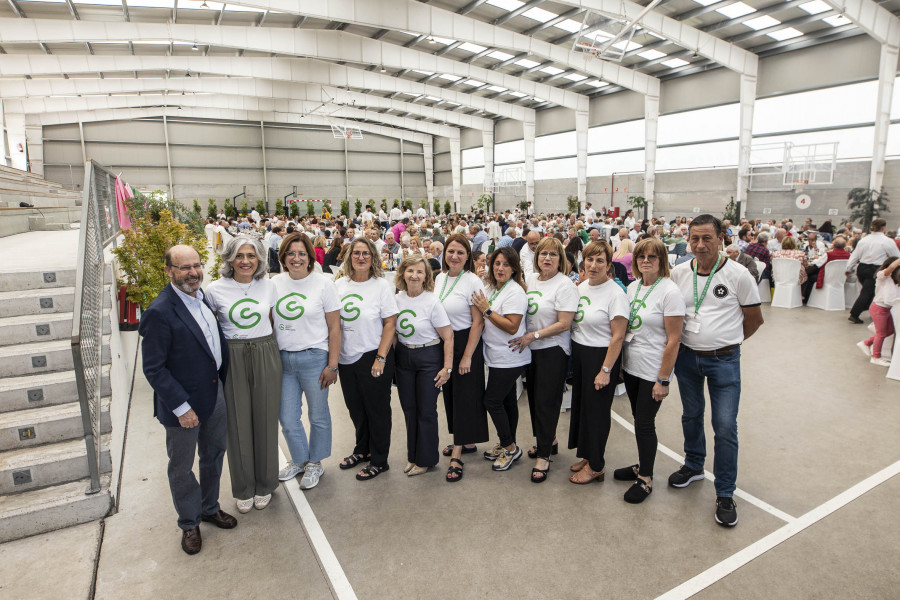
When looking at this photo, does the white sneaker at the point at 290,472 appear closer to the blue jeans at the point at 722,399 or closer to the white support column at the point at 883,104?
the blue jeans at the point at 722,399

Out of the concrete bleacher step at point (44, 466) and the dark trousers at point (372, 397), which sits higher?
the dark trousers at point (372, 397)

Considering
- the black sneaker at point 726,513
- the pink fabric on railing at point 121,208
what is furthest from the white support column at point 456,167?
the black sneaker at point 726,513

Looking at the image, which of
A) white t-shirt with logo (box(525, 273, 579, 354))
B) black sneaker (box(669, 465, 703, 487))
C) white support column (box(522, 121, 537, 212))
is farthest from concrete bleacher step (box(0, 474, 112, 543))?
white support column (box(522, 121, 537, 212))

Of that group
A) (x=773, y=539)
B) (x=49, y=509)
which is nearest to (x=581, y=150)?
(x=773, y=539)

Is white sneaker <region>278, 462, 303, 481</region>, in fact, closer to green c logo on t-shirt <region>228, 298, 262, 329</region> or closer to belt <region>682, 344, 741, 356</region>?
green c logo on t-shirt <region>228, 298, 262, 329</region>

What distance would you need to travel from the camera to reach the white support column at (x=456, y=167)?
31844 millimetres

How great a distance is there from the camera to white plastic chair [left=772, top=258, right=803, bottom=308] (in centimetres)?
878

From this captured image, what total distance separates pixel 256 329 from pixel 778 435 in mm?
3960

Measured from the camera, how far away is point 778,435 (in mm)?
3916

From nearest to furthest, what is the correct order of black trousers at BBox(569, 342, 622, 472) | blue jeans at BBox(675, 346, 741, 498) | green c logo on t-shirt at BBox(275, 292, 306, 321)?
blue jeans at BBox(675, 346, 741, 498) → green c logo on t-shirt at BBox(275, 292, 306, 321) → black trousers at BBox(569, 342, 622, 472)

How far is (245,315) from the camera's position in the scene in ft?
9.21

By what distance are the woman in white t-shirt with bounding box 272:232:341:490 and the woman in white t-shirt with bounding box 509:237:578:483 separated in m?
1.18

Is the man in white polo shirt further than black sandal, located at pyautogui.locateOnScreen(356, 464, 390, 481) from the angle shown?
No

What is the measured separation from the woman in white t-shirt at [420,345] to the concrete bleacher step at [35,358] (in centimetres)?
249
